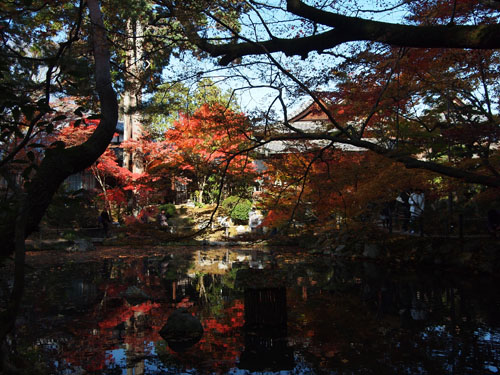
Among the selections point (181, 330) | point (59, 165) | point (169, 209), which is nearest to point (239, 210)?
point (169, 209)

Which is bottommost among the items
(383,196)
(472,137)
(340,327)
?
(340,327)

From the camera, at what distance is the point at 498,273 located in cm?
1141

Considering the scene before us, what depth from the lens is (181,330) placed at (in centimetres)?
658

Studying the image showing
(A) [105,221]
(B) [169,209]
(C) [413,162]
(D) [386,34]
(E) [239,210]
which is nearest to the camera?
(D) [386,34]

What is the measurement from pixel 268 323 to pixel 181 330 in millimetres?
1352

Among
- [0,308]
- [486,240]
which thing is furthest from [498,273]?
[0,308]

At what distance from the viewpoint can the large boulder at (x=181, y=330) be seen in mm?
6285

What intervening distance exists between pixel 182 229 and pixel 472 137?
1655cm

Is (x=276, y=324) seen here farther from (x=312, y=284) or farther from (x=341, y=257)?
(x=341, y=257)

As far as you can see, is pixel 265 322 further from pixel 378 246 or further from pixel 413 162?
pixel 378 246

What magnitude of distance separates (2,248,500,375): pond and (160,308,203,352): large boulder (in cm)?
11

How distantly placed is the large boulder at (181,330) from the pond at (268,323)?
0.37 feet

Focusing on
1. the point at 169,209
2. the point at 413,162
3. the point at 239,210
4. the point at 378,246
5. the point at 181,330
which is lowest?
the point at 181,330

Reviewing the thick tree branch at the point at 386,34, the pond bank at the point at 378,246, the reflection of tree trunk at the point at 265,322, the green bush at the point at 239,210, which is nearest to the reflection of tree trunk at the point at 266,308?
the reflection of tree trunk at the point at 265,322
